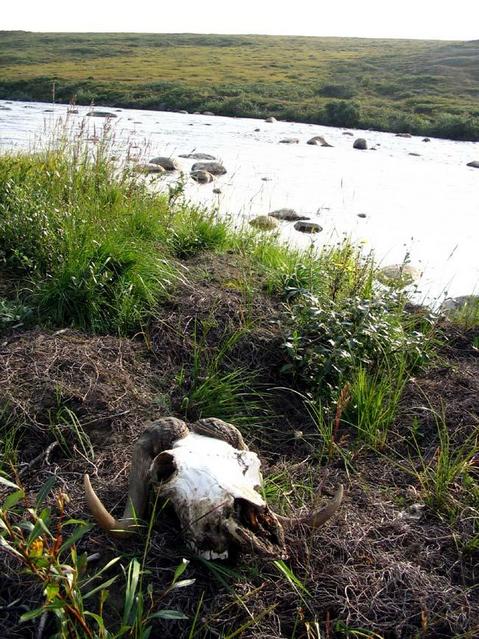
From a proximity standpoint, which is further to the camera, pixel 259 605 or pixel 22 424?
pixel 22 424

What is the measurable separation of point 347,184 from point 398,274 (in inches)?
344

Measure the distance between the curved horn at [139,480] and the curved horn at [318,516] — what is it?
0.64m

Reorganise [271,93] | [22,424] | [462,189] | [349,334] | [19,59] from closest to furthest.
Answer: [22,424]
[349,334]
[462,189]
[271,93]
[19,59]

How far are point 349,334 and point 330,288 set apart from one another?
97 cm

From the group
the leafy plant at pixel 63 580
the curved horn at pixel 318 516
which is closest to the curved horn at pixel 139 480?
the leafy plant at pixel 63 580

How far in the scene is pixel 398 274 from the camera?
6469 millimetres

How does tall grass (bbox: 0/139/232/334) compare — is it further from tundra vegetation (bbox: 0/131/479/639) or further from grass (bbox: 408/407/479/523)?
grass (bbox: 408/407/479/523)

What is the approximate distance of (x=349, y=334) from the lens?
4.36 meters

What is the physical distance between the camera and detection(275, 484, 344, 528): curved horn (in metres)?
2.71

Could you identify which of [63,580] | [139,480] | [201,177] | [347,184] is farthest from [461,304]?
[347,184]

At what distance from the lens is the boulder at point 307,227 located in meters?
9.78

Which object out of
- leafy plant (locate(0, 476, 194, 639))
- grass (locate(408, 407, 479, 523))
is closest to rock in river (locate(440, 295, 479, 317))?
grass (locate(408, 407, 479, 523))

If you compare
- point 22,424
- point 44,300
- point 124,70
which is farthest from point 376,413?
point 124,70

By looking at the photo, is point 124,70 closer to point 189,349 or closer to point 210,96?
point 210,96
